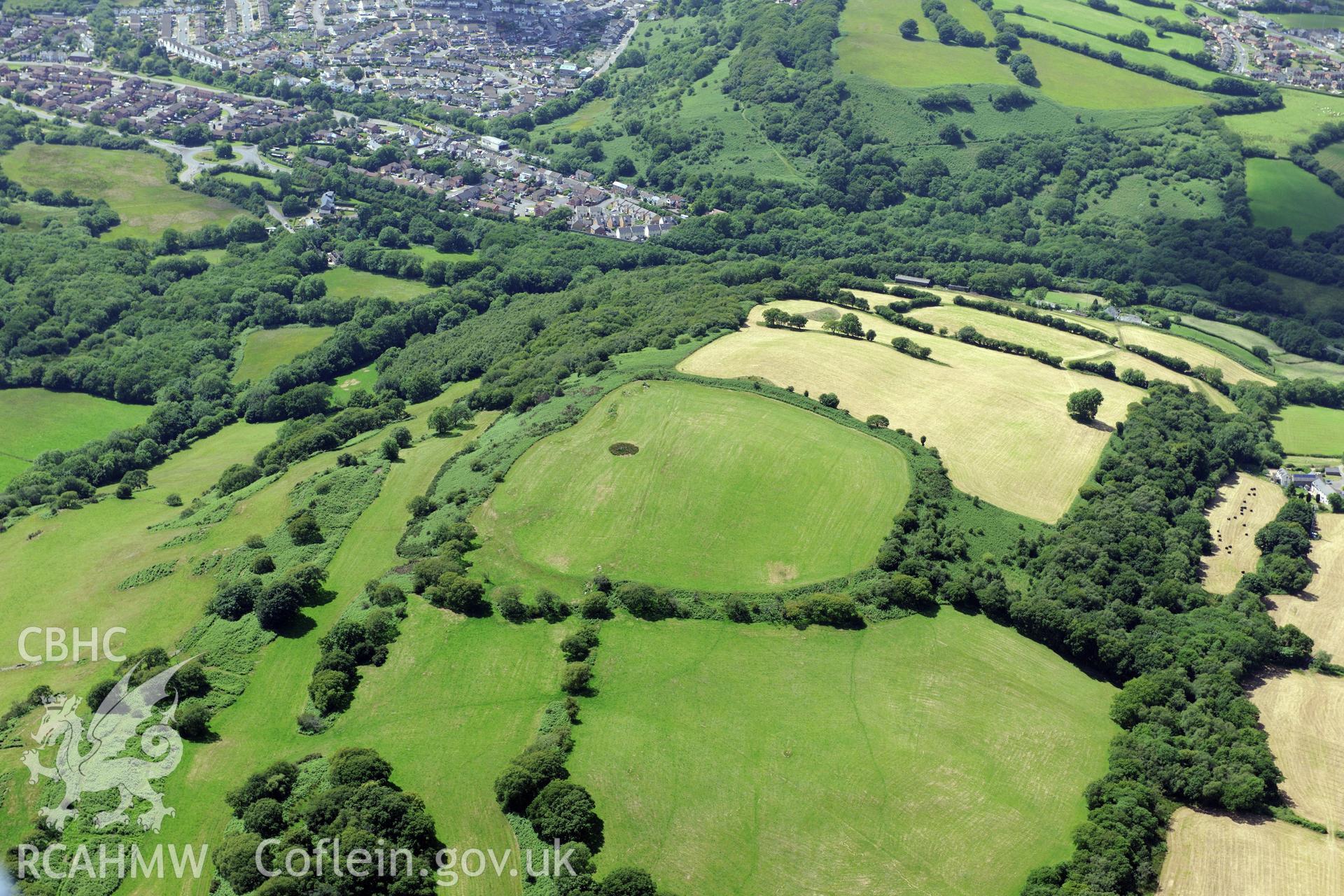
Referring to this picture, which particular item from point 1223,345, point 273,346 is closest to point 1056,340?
point 1223,345

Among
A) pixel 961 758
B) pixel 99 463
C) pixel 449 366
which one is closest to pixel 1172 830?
pixel 961 758

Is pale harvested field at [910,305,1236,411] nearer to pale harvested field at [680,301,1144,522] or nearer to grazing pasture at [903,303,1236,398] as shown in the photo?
grazing pasture at [903,303,1236,398]

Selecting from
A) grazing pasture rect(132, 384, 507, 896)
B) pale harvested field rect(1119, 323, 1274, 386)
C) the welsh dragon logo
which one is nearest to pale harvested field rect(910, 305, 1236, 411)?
pale harvested field rect(1119, 323, 1274, 386)

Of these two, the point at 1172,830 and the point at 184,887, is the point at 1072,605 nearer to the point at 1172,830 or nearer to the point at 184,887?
the point at 1172,830

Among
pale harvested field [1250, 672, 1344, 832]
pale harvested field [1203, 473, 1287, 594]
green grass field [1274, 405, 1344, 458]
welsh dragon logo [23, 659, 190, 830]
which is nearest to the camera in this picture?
welsh dragon logo [23, 659, 190, 830]

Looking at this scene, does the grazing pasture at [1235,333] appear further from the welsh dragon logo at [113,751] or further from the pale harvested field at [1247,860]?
the welsh dragon logo at [113,751]

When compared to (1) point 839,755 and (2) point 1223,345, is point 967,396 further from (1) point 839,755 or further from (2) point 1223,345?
(2) point 1223,345
